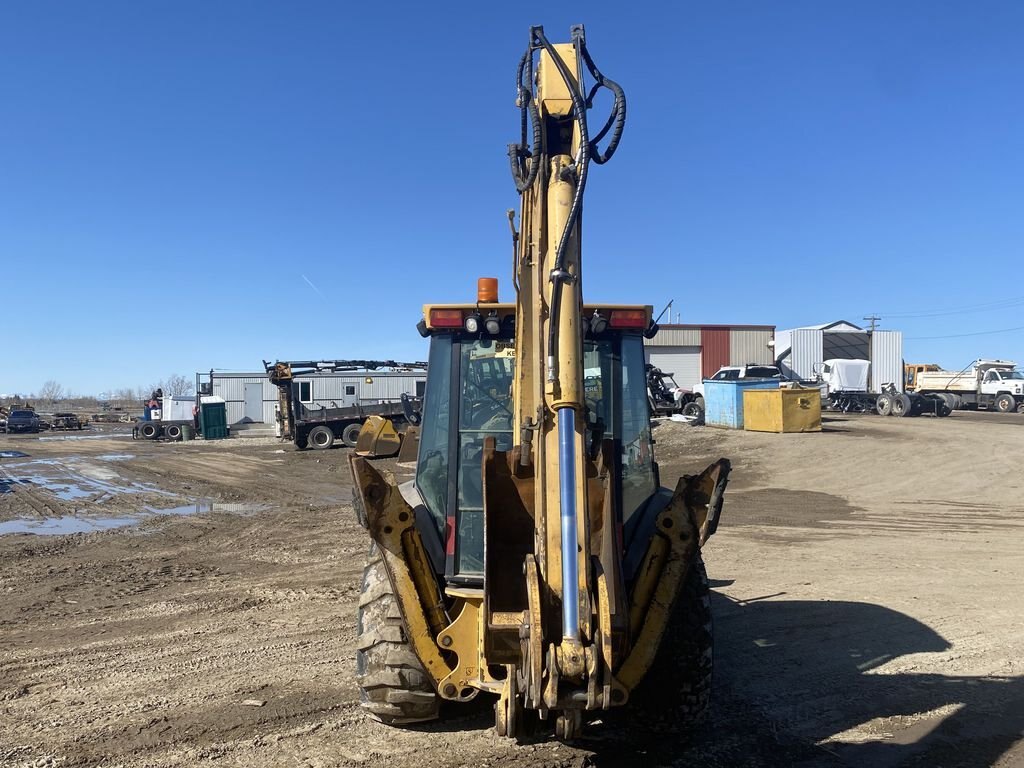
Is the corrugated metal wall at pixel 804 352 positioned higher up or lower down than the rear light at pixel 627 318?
higher up

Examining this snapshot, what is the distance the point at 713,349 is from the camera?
43.7 m

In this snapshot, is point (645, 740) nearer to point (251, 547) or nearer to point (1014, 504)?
point (251, 547)

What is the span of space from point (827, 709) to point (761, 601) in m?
2.67

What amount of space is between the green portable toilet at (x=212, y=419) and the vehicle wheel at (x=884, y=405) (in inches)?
1235

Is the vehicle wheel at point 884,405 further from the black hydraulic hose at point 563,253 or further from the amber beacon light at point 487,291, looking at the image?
the black hydraulic hose at point 563,253

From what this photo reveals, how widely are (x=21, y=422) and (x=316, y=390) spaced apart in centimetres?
2438

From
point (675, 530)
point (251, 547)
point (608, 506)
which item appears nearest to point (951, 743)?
point (675, 530)

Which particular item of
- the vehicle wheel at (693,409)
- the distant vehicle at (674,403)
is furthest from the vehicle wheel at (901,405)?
the vehicle wheel at (693,409)

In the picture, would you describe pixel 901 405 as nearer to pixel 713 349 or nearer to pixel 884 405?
pixel 884 405

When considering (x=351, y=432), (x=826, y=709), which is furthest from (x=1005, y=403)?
(x=826, y=709)

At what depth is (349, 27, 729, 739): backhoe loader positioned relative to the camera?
309cm

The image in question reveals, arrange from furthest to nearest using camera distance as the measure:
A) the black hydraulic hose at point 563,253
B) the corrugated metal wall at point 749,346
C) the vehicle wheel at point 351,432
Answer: the corrugated metal wall at point 749,346, the vehicle wheel at point 351,432, the black hydraulic hose at point 563,253

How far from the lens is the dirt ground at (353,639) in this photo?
167 inches

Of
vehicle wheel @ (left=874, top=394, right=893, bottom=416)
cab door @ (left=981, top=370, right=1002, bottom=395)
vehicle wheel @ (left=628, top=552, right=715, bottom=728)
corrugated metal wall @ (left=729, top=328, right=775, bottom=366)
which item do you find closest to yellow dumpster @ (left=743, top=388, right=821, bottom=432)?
vehicle wheel @ (left=874, top=394, right=893, bottom=416)
